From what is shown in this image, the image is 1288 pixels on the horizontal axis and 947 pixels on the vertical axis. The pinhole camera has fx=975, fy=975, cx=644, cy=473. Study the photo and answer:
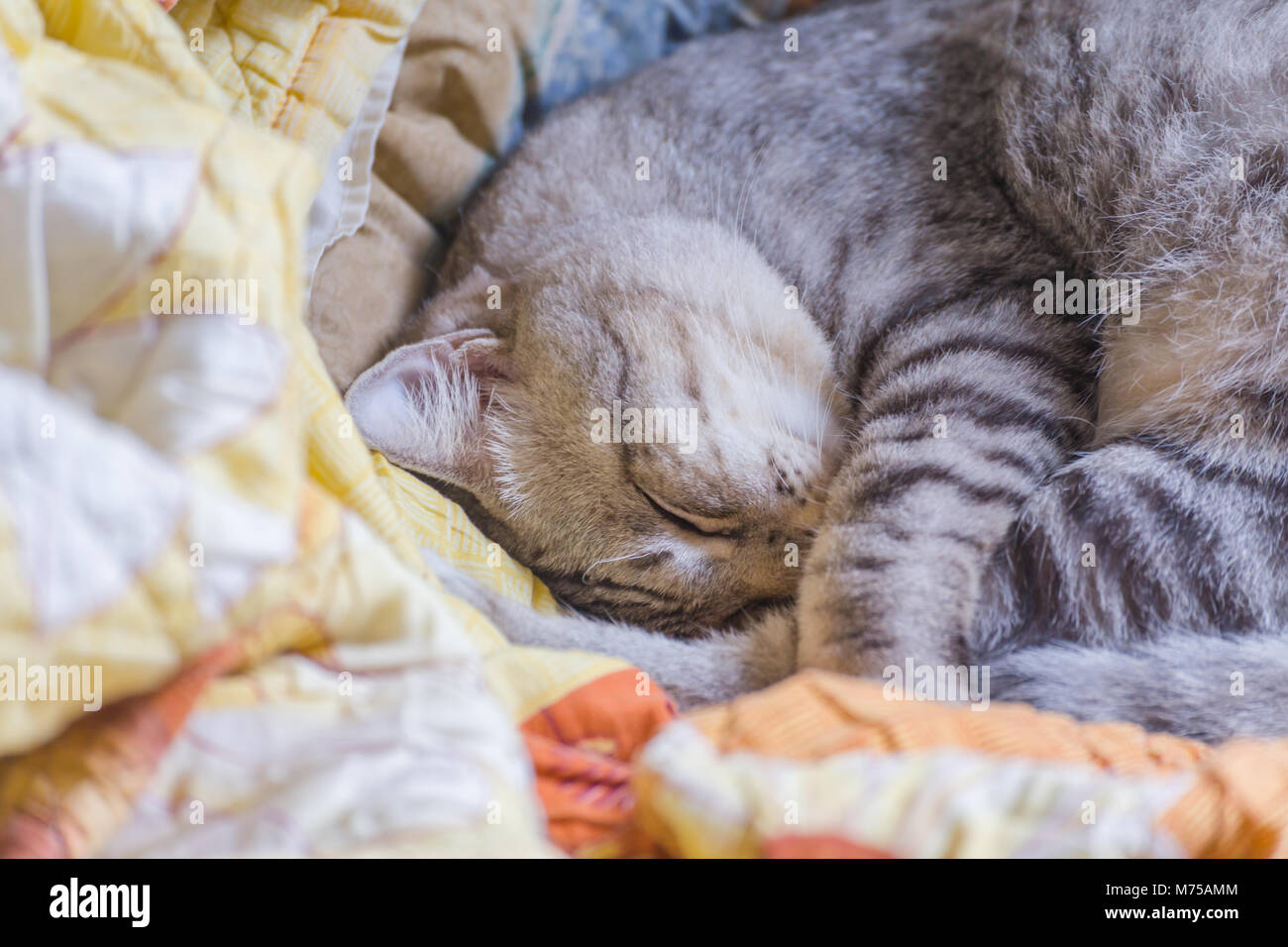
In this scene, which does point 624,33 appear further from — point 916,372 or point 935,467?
point 935,467

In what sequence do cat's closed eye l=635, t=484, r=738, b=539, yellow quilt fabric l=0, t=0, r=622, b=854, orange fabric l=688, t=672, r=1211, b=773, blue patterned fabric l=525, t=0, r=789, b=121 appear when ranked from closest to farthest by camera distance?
yellow quilt fabric l=0, t=0, r=622, b=854
orange fabric l=688, t=672, r=1211, b=773
cat's closed eye l=635, t=484, r=738, b=539
blue patterned fabric l=525, t=0, r=789, b=121

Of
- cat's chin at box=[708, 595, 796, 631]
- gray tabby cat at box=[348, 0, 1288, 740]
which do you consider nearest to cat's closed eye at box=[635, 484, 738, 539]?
gray tabby cat at box=[348, 0, 1288, 740]

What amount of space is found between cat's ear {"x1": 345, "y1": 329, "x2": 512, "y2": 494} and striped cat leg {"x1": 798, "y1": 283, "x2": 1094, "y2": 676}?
22.4 inches

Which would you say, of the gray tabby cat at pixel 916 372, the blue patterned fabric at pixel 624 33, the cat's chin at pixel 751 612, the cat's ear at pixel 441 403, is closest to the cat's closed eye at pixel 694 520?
the gray tabby cat at pixel 916 372

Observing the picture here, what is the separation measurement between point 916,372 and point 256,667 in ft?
3.41

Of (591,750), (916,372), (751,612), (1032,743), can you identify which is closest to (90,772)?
(591,750)

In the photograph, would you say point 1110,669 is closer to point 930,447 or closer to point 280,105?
point 930,447

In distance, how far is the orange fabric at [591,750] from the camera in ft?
3.02

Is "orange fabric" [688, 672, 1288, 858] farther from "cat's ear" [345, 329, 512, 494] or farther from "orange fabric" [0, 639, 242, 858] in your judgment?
"cat's ear" [345, 329, 512, 494]

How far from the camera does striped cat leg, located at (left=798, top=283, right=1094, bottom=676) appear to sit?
1267mm

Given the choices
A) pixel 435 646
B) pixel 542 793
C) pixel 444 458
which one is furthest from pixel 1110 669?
pixel 444 458

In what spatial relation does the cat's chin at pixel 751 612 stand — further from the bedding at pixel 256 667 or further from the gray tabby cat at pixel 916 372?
the bedding at pixel 256 667

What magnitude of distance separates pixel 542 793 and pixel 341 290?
3.33 ft
